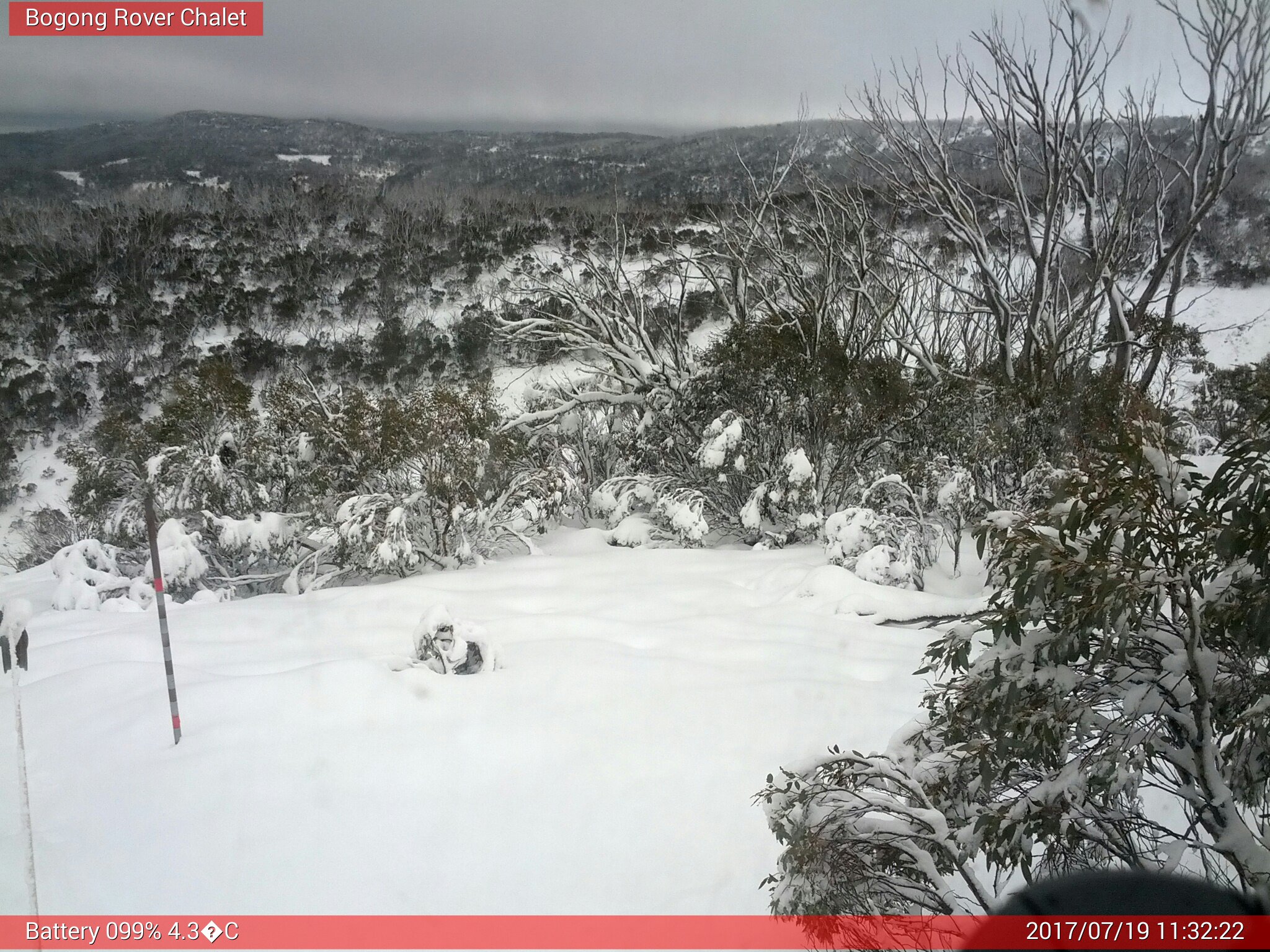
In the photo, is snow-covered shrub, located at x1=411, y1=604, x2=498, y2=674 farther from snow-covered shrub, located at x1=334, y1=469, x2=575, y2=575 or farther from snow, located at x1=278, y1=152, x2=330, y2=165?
snow, located at x1=278, y1=152, x2=330, y2=165

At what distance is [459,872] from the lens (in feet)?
7.39

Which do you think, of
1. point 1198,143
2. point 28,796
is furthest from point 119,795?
point 1198,143

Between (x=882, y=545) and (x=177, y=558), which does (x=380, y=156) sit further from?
(x=882, y=545)

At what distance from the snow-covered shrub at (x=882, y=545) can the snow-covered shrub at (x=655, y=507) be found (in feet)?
4.38

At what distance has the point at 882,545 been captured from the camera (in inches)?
217

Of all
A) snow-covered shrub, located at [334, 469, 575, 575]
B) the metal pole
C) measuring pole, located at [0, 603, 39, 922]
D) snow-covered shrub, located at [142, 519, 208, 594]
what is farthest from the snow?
the metal pole

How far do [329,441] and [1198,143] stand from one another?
820 centimetres

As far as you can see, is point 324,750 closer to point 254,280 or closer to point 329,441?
point 329,441

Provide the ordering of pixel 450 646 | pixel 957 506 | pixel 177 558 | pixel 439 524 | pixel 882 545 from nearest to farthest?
pixel 450 646, pixel 882 545, pixel 177 558, pixel 957 506, pixel 439 524

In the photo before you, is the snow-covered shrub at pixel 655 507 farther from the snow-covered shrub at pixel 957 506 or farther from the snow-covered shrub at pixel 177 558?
the snow-covered shrub at pixel 177 558

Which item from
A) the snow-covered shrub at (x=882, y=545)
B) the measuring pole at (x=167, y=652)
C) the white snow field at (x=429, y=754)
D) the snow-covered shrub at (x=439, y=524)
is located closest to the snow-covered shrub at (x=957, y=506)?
the snow-covered shrub at (x=882, y=545)

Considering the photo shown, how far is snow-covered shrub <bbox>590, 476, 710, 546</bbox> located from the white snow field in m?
2.26
